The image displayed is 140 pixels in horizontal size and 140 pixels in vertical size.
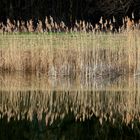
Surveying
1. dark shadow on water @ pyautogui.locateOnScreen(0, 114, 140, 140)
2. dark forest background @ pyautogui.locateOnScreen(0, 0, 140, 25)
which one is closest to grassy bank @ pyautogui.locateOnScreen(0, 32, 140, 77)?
dark shadow on water @ pyautogui.locateOnScreen(0, 114, 140, 140)

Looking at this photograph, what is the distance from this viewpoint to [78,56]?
11.6 m

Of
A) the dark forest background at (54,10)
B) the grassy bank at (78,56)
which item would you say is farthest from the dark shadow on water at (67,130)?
the dark forest background at (54,10)

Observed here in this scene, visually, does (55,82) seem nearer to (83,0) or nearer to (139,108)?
(139,108)

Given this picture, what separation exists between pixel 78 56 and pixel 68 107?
9.98ft

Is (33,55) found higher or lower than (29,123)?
higher

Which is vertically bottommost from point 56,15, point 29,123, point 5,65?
point 29,123

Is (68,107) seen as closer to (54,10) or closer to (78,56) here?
(78,56)

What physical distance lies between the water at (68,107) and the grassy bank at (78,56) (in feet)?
0.63

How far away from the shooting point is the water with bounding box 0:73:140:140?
721 cm

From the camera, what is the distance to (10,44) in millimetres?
11891

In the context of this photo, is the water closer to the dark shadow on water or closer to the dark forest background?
the dark shadow on water

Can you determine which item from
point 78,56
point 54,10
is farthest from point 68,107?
point 54,10

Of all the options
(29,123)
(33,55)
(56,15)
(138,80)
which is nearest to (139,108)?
(29,123)

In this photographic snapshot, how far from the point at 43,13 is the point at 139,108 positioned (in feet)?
71.6
